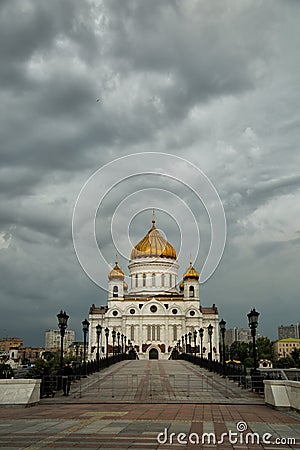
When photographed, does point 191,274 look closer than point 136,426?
No

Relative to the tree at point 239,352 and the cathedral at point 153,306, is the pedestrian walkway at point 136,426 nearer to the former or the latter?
the cathedral at point 153,306

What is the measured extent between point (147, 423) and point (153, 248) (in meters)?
89.7

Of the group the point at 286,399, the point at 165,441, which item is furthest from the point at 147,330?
the point at 165,441

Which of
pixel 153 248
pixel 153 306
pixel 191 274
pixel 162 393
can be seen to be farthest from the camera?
pixel 153 248

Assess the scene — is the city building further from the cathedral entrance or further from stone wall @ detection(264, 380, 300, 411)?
stone wall @ detection(264, 380, 300, 411)

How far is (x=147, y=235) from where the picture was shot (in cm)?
10500

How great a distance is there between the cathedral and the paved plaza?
7208cm

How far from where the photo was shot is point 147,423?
11914 millimetres

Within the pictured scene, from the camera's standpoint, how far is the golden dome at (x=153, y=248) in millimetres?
100938

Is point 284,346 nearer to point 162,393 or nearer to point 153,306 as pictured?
point 153,306

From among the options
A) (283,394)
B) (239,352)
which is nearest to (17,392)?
(283,394)

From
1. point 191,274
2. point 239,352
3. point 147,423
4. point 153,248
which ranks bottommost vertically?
point 239,352

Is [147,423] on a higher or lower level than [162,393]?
higher

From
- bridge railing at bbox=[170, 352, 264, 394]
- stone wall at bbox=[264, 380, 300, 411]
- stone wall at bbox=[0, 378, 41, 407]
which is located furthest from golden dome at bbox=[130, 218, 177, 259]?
stone wall at bbox=[264, 380, 300, 411]
